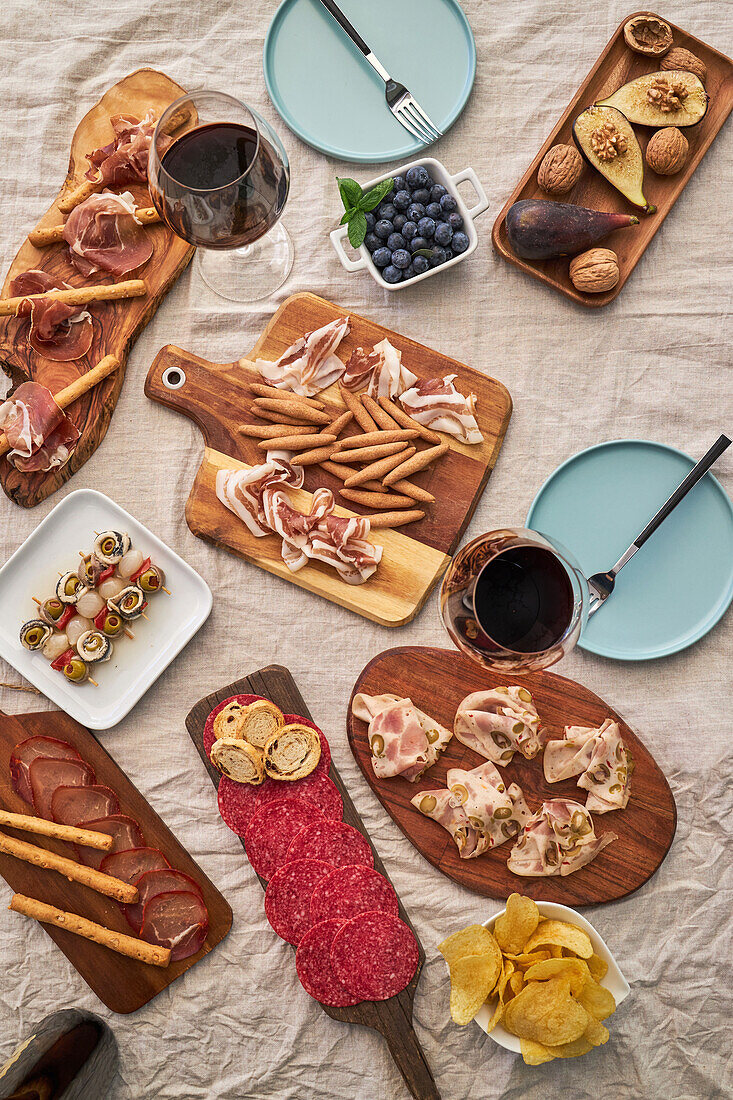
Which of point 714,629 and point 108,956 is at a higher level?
point 714,629

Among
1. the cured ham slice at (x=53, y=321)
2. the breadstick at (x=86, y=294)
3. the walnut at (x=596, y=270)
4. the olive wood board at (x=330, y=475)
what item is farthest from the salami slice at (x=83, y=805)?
the walnut at (x=596, y=270)

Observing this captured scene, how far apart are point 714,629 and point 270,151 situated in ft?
4.02

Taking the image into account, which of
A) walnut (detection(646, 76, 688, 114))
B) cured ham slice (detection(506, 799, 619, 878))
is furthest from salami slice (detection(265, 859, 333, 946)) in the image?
walnut (detection(646, 76, 688, 114))

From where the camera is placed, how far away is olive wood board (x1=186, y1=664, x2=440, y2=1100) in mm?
1467

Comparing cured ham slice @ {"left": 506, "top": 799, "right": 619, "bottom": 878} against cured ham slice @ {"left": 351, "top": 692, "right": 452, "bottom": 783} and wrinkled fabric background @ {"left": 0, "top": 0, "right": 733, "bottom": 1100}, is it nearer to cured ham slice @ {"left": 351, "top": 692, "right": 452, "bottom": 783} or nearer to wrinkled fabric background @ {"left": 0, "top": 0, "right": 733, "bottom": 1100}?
wrinkled fabric background @ {"left": 0, "top": 0, "right": 733, "bottom": 1100}

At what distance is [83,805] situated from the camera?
1523 millimetres

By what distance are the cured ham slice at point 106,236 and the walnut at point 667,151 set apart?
3.40 ft

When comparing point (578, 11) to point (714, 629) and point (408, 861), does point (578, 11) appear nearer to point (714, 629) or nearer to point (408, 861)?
point (714, 629)

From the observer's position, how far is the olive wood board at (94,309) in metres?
1.58

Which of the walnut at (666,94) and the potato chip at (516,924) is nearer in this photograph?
the potato chip at (516,924)

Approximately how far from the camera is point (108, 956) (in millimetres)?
1518

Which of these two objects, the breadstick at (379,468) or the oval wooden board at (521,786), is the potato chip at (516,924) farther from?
the breadstick at (379,468)

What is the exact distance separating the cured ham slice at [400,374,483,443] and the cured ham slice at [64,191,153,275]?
2.09 feet

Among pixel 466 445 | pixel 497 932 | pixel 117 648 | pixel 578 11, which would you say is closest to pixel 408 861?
pixel 497 932
